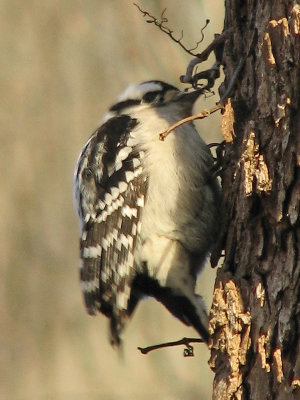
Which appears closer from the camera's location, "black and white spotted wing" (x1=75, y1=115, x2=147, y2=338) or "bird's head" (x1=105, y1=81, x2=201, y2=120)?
"black and white spotted wing" (x1=75, y1=115, x2=147, y2=338)

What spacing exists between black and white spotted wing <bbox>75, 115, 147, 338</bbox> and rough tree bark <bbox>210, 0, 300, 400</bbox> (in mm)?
651

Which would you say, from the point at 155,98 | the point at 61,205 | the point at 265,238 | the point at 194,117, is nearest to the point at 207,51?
the point at 194,117

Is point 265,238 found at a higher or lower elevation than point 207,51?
lower

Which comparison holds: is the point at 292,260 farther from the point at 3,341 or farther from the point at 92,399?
the point at 3,341

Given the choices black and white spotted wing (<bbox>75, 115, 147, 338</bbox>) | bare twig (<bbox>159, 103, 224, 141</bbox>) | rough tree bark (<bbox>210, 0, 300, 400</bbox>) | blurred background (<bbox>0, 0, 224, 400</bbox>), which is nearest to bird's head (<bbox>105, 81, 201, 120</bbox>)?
black and white spotted wing (<bbox>75, 115, 147, 338</bbox>)

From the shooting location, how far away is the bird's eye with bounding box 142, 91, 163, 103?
12.7ft

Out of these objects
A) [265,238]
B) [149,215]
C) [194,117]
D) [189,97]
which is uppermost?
[189,97]

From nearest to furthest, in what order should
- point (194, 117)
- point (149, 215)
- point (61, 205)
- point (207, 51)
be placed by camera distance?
1. point (194, 117)
2. point (207, 51)
3. point (149, 215)
4. point (61, 205)

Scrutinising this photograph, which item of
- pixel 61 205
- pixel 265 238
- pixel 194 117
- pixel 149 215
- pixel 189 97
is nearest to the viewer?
pixel 265 238

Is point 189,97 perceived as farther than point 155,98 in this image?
No

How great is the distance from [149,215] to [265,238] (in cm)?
82

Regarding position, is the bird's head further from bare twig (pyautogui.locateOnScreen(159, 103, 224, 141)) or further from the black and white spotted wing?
bare twig (pyautogui.locateOnScreen(159, 103, 224, 141))

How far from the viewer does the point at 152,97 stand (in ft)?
12.8

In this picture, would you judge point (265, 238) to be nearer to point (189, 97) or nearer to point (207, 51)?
point (207, 51)
